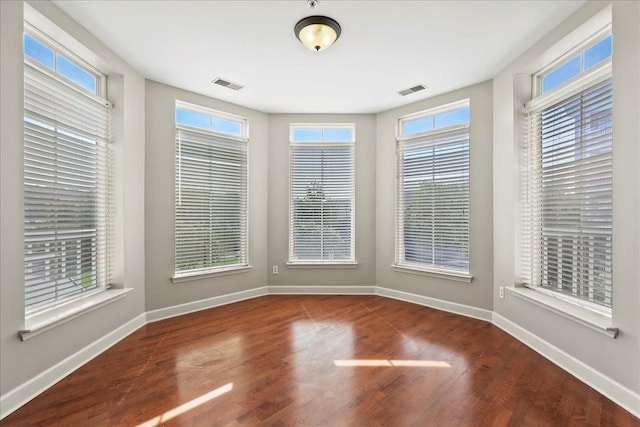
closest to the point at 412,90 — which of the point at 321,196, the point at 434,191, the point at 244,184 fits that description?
the point at 434,191

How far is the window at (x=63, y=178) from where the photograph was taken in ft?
6.95

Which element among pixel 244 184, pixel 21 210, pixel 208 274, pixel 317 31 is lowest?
pixel 208 274

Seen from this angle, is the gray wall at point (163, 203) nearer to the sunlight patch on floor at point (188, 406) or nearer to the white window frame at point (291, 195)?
the white window frame at point (291, 195)

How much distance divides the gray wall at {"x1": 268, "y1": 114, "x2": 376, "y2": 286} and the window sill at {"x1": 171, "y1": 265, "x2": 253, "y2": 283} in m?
0.45

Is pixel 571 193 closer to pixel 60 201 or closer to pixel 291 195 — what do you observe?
pixel 291 195

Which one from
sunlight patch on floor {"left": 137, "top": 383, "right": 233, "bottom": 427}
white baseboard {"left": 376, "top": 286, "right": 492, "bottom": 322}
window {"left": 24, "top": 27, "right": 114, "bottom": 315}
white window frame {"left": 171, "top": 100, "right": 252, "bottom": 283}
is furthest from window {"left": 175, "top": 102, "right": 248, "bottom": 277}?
white baseboard {"left": 376, "top": 286, "right": 492, "bottom": 322}

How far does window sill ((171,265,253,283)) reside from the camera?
3.55 m

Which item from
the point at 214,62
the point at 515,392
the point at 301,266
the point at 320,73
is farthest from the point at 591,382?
the point at 214,62

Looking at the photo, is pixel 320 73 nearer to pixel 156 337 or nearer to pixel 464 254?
pixel 464 254

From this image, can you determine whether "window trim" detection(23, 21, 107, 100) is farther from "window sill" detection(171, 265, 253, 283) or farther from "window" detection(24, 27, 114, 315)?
"window sill" detection(171, 265, 253, 283)

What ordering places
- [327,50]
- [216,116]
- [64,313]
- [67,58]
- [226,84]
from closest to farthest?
[64,313] < [67,58] < [327,50] < [226,84] < [216,116]

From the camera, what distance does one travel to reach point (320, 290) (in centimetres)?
440

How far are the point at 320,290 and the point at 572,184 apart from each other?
126 inches

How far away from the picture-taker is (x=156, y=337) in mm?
2918
